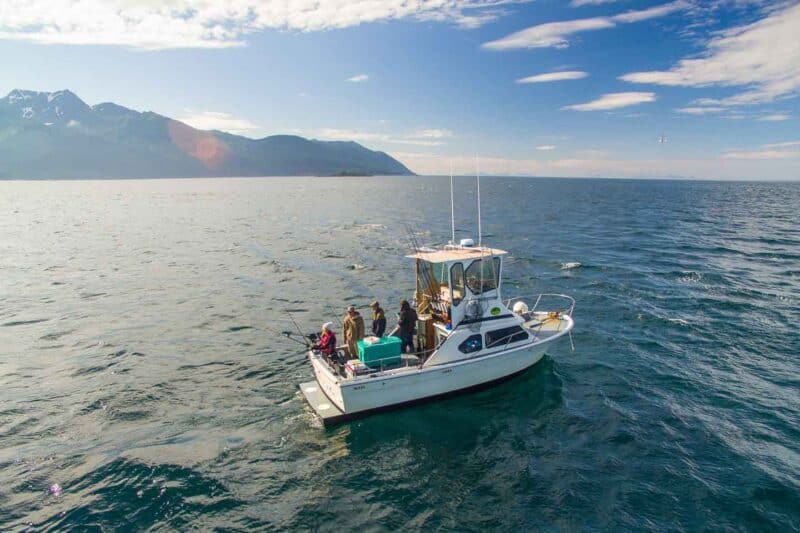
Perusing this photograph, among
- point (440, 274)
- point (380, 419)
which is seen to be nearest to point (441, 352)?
point (440, 274)

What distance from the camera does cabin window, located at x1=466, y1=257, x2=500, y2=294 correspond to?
15.4 m

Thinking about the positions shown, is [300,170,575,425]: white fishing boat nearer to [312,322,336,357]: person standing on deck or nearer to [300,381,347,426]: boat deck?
[300,381,347,426]: boat deck

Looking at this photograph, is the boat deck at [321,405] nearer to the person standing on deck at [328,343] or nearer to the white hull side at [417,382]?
the white hull side at [417,382]

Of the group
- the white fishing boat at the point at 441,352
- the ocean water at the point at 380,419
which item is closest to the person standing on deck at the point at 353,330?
the white fishing boat at the point at 441,352

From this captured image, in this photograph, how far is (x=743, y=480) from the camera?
38.2 ft

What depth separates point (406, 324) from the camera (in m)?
15.4

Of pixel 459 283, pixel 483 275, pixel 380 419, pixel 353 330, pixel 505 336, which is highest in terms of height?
pixel 483 275

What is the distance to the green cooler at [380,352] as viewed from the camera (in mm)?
14164

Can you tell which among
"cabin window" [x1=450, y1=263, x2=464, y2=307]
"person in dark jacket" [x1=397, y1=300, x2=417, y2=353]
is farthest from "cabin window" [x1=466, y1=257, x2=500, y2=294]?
"person in dark jacket" [x1=397, y1=300, x2=417, y2=353]

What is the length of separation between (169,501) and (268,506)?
7.89 feet

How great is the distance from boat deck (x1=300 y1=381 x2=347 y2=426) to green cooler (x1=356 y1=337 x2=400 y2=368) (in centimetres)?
175

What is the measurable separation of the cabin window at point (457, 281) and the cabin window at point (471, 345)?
1266mm

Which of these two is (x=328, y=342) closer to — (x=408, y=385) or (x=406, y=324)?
(x=406, y=324)

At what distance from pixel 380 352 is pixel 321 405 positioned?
2.54m
